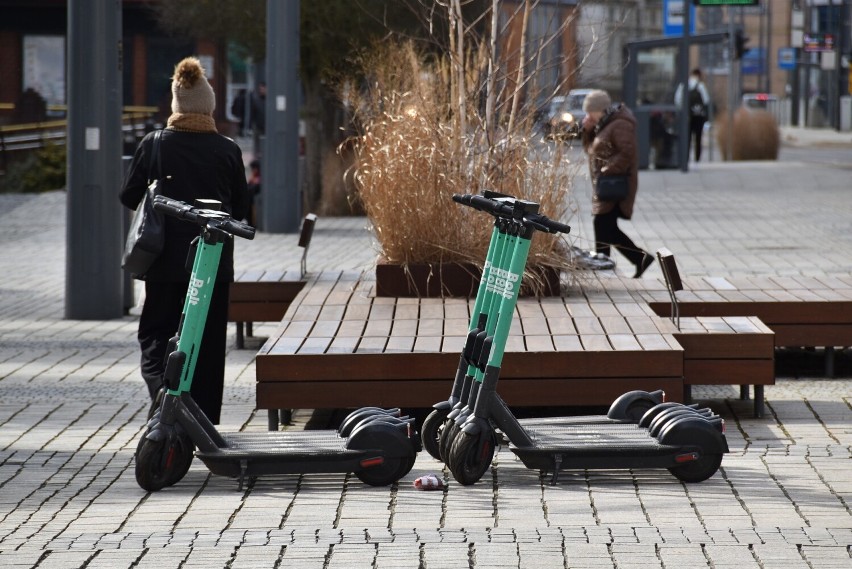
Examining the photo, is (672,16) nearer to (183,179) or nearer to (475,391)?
(183,179)

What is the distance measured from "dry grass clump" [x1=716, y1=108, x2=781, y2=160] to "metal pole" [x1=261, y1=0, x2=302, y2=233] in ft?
55.2

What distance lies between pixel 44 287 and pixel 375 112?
15.9 ft

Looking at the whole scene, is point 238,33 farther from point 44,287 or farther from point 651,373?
point 651,373

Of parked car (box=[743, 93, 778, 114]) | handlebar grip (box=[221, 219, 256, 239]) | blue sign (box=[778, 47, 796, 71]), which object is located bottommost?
handlebar grip (box=[221, 219, 256, 239])

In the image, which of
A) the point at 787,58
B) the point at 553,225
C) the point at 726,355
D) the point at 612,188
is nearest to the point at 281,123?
the point at 612,188

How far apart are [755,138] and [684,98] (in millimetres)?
6180

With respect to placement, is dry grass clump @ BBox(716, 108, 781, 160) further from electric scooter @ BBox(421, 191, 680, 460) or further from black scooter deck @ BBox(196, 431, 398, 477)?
black scooter deck @ BBox(196, 431, 398, 477)

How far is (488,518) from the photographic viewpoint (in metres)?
5.30

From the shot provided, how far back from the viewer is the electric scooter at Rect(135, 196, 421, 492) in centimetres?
569

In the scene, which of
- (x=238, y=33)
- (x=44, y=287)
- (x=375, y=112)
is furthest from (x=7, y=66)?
(x=375, y=112)

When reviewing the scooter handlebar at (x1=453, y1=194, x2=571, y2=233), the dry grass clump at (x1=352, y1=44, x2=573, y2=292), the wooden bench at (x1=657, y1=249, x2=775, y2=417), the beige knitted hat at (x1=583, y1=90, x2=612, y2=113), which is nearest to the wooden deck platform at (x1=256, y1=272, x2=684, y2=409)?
the wooden bench at (x1=657, y1=249, x2=775, y2=417)

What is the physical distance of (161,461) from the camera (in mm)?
5719

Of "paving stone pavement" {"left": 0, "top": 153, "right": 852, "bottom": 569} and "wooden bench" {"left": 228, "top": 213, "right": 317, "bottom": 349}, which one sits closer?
"paving stone pavement" {"left": 0, "top": 153, "right": 852, "bottom": 569}

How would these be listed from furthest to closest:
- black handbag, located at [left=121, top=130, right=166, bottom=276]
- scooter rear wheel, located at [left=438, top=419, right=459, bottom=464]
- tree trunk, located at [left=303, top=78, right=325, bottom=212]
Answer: tree trunk, located at [left=303, top=78, right=325, bottom=212], black handbag, located at [left=121, top=130, right=166, bottom=276], scooter rear wheel, located at [left=438, top=419, right=459, bottom=464]
